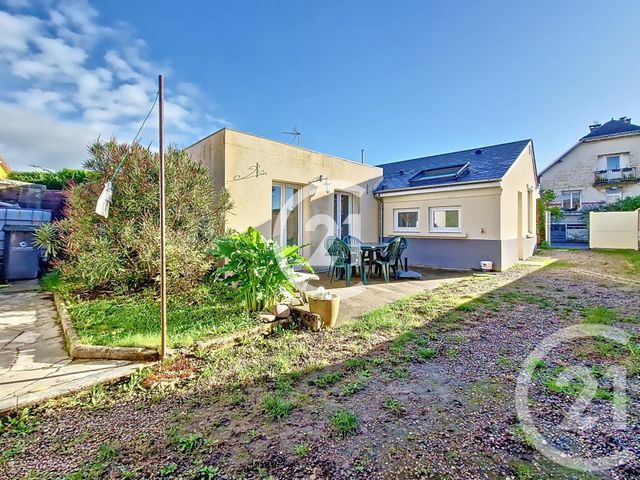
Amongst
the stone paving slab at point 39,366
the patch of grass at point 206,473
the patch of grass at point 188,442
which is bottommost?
the patch of grass at point 206,473

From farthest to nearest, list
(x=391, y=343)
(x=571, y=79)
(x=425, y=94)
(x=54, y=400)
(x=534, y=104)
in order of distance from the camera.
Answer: (x=534, y=104)
(x=425, y=94)
(x=571, y=79)
(x=391, y=343)
(x=54, y=400)

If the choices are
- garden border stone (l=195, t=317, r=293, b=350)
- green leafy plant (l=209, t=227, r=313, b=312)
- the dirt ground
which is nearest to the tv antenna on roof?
green leafy plant (l=209, t=227, r=313, b=312)

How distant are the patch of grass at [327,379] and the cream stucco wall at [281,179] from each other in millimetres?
5354

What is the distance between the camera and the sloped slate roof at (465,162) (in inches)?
450

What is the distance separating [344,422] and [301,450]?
0.47m

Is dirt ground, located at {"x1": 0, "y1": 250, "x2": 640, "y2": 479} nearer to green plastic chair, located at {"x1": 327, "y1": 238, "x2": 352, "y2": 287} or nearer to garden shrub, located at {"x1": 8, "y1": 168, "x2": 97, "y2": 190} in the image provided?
green plastic chair, located at {"x1": 327, "y1": 238, "x2": 352, "y2": 287}

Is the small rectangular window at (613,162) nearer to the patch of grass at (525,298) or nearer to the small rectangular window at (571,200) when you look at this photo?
the small rectangular window at (571,200)

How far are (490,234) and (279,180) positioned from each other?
7392mm

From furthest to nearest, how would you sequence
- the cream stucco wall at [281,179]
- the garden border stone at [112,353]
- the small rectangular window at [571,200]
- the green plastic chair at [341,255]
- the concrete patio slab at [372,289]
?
the small rectangular window at [571,200] < the green plastic chair at [341,255] < the cream stucco wall at [281,179] < the concrete patio slab at [372,289] < the garden border stone at [112,353]

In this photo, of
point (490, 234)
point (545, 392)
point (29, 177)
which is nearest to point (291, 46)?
point (490, 234)

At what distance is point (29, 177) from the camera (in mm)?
13109

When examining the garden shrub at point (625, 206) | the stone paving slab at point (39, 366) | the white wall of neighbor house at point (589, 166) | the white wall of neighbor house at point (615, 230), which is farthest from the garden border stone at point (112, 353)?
the white wall of neighbor house at point (589, 166)

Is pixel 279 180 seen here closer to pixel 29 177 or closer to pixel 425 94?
pixel 425 94

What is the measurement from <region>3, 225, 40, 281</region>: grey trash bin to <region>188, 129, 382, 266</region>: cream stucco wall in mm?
4921
